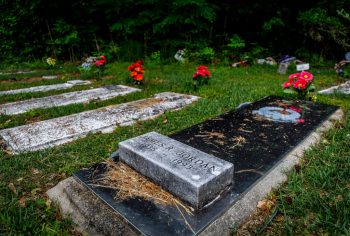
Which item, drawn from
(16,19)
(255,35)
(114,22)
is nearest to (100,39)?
(114,22)

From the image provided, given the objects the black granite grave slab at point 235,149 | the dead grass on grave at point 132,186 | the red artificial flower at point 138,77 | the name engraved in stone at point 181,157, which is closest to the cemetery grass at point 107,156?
the black granite grave slab at point 235,149

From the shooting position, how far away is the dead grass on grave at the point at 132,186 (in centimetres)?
162

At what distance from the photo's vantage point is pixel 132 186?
1759 mm

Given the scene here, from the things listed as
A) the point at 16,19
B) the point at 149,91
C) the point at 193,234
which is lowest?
the point at 149,91

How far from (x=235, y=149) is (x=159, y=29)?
7428 mm

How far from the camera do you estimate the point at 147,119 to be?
3357 mm

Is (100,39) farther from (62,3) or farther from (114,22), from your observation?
(62,3)

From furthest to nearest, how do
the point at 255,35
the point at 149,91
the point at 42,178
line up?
the point at 255,35, the point at 149,91, the point at 42,178

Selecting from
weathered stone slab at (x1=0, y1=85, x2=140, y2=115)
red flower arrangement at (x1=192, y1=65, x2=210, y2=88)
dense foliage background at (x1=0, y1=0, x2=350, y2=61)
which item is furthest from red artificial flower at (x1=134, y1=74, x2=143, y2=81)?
dense foliage background at (x1=0, y1=0, x2=350, y2=61)

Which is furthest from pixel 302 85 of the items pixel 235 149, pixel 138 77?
pixel 138 77

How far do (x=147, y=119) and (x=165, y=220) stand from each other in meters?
1.98

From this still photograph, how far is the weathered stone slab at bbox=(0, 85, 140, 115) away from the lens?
12.4ft

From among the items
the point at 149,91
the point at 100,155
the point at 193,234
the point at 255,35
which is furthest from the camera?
the point at 255,35

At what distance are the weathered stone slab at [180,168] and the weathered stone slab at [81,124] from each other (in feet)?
3.40
